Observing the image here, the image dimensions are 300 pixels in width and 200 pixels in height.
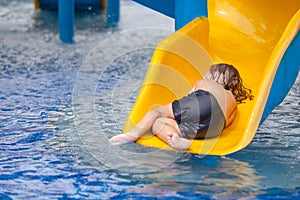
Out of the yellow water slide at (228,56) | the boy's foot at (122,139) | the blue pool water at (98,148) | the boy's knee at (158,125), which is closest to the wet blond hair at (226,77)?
the yellow water slide at (228,56)

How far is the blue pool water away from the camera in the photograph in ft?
8.87

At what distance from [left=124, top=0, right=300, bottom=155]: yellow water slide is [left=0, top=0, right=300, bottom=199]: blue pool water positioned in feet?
0.45

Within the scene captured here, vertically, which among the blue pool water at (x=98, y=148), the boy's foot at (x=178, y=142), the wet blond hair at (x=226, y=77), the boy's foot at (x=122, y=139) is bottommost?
the blue pool water at (x=98, y=148)

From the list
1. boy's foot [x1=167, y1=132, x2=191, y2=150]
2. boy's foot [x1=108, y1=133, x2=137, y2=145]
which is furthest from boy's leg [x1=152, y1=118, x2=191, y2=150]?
boy's foot [x1=108, y1=133, x2=137, y2=145]

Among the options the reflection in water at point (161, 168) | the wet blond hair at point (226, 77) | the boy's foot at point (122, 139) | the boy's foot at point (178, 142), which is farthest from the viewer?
the wet blond hair at point (226, 77)

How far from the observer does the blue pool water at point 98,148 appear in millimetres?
2705

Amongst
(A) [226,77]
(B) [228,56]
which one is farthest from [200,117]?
(B) [228,56]

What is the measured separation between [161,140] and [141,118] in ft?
0.61

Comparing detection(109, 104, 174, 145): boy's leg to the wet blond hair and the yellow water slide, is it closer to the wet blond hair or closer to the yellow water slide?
the yellow water slide

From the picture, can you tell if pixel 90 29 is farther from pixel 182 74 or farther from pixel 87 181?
pixel 87 181

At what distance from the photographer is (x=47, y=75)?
16.0 feet

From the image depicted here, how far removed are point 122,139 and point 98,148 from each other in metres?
0.14

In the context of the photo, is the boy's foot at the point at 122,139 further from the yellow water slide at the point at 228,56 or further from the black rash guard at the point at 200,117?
the black rash guard at the point at 200,117

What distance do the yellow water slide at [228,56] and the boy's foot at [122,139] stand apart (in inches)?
1.8
